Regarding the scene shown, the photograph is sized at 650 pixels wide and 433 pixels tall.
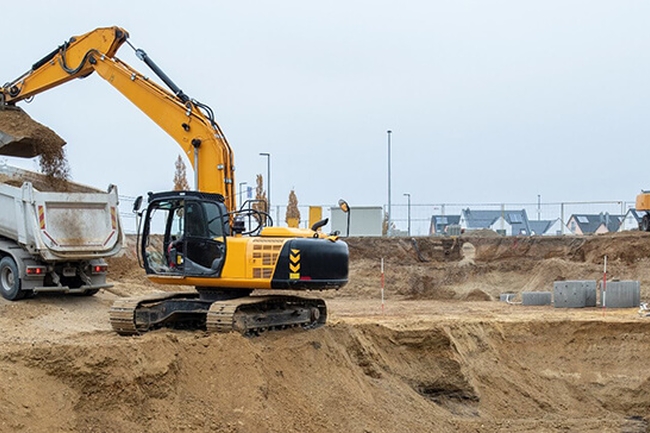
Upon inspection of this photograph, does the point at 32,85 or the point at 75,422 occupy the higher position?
the point at 32,85

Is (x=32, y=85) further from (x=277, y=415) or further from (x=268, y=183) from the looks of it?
(x=268, y=183)

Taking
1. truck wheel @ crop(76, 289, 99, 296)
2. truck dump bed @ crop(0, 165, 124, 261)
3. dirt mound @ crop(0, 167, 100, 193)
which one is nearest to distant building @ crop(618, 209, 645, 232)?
truck dump bed @ crop(0, 165, 124, 261)

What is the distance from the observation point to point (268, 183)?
40219mm

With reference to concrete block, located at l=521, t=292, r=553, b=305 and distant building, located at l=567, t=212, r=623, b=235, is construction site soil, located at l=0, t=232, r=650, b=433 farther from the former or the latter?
distant building, located at l=567, t=212, r=623, b=235

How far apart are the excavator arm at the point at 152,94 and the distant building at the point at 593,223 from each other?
96.4 feet

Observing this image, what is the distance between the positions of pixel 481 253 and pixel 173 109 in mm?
20650

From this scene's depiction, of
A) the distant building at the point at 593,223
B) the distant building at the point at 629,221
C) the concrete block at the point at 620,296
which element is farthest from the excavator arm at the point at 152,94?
the distant building at the point at 629,221

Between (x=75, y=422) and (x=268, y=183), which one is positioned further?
(x=268, y=183)

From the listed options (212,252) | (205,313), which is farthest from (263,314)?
(212,252)

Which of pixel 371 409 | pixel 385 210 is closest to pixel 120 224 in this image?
pixel 371 409

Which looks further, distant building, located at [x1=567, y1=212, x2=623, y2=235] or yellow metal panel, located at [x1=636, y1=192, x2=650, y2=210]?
distant building, located at [x1=567, y1=212, x2=623, y2=235]

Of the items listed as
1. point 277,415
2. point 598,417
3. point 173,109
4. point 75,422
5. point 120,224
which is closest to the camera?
point 75,422

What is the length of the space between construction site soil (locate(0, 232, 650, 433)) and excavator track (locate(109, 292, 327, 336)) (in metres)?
0.22

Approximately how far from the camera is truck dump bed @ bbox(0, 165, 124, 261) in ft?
47.7
